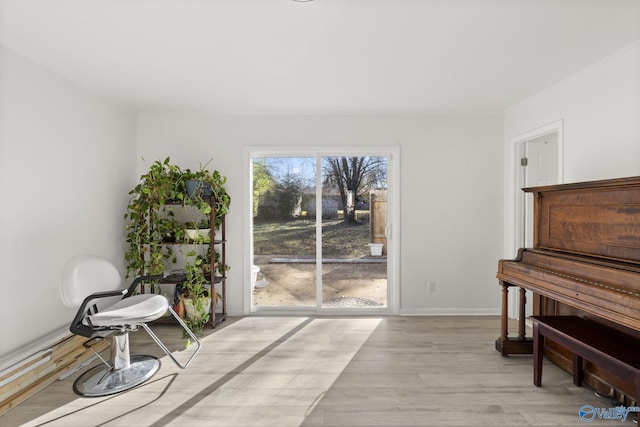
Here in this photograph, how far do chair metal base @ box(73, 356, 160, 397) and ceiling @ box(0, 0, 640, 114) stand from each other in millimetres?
2323

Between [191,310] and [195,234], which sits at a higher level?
[195,234]

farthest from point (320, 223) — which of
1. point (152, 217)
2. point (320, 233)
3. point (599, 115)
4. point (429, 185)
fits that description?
point (599, 115)

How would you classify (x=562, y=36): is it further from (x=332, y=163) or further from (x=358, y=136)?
(x=332, y=163)

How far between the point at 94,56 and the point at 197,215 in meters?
1.78

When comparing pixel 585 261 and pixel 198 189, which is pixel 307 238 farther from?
pixel 585 261

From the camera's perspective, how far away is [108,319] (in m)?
2.19

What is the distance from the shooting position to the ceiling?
177 centimetres

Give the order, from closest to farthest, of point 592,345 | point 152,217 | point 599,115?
point 592,345 → point 599,115 → point 152,217

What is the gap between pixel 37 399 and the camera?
2.14 metres

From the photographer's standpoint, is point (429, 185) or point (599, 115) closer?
point (599, 115)

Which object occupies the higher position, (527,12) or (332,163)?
(527,12)

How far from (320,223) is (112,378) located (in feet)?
7.87

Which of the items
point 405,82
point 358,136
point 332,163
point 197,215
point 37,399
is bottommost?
point 37,399

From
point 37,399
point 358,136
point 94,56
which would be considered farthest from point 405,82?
point 37,399
